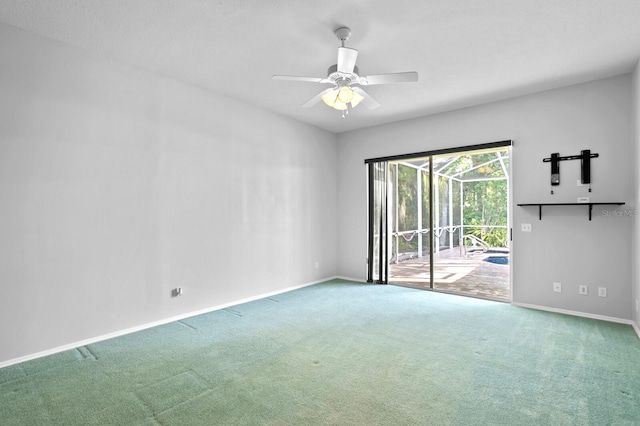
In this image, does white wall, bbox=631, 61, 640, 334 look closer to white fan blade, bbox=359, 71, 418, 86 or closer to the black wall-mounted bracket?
the black wall-mounted bracket

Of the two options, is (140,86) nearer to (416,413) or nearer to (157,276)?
(157,276)

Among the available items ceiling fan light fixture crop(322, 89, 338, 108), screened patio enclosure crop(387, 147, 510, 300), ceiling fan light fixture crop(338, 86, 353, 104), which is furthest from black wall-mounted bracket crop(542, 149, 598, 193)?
ceiling fan light fixture crop(322, 89, 338, 108)

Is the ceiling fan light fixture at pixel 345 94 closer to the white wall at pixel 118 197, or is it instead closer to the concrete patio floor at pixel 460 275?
the white wall at pixel 118 197

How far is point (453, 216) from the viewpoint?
8859 millimetres

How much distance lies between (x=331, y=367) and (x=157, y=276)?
2312 millimetres

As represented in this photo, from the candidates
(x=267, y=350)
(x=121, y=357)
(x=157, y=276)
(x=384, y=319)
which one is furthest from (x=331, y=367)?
(x=157, y=276)

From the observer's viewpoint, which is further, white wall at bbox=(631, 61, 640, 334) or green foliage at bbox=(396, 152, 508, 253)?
green foliage at bbox=(396, 152, 508, 253)

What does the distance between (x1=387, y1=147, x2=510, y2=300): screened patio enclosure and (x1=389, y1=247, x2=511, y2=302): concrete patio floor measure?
2cm

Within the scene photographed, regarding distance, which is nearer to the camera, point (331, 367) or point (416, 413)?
point (416, 413)

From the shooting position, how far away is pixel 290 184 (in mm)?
5527

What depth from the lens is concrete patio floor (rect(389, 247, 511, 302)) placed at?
17.4 feet

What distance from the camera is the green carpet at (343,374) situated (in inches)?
81.5

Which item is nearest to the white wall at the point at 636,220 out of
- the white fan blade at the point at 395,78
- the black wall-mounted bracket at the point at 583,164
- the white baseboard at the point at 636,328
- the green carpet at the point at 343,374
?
the white baseboard at the point at 636,328

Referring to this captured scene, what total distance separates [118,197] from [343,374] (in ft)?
9.46
